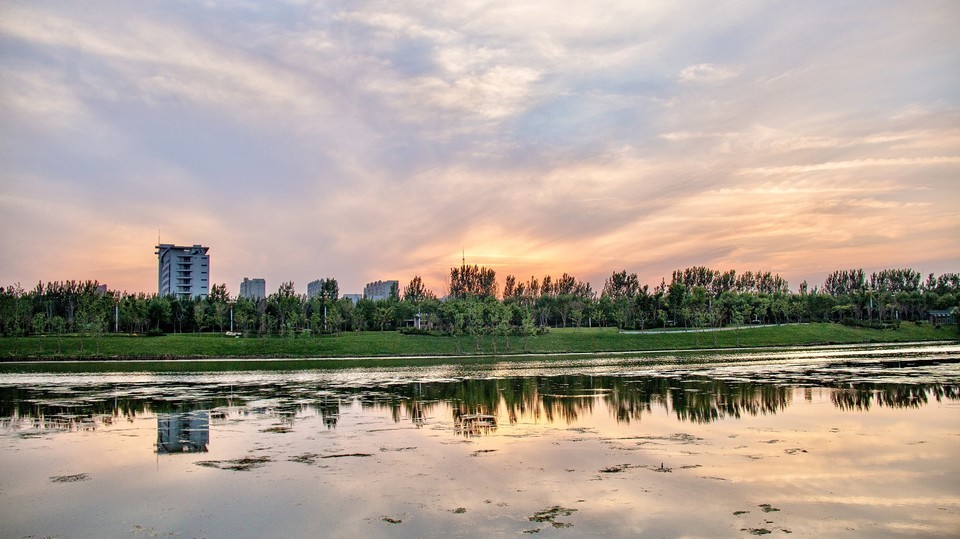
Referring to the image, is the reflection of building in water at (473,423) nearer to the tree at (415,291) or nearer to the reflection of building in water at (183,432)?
the reflection of building in water at (183,432)

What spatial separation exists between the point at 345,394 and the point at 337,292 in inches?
4050

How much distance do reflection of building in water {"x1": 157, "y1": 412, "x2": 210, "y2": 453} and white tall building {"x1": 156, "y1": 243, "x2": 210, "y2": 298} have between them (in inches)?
6827

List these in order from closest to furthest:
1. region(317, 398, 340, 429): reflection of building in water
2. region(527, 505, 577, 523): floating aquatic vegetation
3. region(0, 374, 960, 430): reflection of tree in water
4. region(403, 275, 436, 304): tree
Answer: region(527, 505, 577, 523): floating aquatic vegetation → region(317, 398, 340, 429): reflection of building in water → region(0, 374, 960, 430): reflection of tree in water → region(403, 275, 436, 304): tree

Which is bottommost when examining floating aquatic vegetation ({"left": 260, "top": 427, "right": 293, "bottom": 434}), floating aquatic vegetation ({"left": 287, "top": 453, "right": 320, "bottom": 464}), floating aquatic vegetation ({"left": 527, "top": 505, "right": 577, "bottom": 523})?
floating aquatic vegetation ({"left": 260, "top": 427, "right": 293, "bottom": 434})

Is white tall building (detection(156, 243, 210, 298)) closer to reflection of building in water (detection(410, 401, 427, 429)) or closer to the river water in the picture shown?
the river water

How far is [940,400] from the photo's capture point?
25.2 m

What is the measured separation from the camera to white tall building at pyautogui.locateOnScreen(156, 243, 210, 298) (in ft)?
604

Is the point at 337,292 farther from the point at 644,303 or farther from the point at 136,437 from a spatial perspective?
the point at 136,437

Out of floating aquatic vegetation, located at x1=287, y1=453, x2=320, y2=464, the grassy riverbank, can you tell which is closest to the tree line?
the grassy riverbank

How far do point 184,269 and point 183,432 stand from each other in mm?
181884

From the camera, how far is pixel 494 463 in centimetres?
1527

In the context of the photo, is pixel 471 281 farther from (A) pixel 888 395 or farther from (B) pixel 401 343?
(A) pixel 888 395

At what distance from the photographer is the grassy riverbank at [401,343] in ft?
234

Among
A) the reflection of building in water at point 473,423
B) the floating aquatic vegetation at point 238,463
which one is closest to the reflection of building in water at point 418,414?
the reflection of building in water at point 473,423
